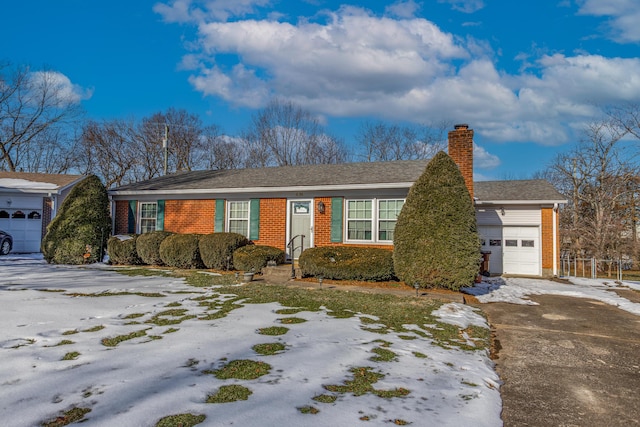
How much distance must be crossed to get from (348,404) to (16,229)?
2076cm

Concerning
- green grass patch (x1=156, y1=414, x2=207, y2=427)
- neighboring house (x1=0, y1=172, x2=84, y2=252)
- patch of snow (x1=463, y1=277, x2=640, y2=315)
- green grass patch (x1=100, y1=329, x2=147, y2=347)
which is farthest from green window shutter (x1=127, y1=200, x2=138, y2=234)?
green grass patch (x1=156, y1=414, x2=207, y2=427)

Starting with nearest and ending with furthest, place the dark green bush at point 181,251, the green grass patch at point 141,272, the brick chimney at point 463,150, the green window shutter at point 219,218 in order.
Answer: the green grass patch at point 141,272, the brick chimney at point 463,150, the dark green bush at point 181,251, the green window shutter at point 219,218

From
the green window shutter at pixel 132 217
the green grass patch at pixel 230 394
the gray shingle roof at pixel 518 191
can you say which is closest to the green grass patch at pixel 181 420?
the green grass patch at pixel 230 394

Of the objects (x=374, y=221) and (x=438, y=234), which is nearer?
(x=438, y=234)

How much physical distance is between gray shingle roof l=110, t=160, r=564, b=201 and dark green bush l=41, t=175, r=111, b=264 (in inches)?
55.0

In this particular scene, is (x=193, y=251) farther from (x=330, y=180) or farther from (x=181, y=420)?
(x=181, y=420)

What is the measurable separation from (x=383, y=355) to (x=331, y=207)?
8225 mm

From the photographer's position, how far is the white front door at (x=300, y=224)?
12.9 metres

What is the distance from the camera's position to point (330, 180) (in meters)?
13.1

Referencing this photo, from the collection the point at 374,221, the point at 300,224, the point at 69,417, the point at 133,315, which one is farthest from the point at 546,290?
the point at 69,417

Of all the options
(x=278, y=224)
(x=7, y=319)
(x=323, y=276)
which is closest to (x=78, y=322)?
(x=7, y=319)

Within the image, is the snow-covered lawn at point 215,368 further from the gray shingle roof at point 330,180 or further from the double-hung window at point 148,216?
the double-hung window at point 148,216

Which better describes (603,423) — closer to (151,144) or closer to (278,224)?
(278,224)

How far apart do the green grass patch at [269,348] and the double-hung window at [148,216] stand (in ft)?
38.7
